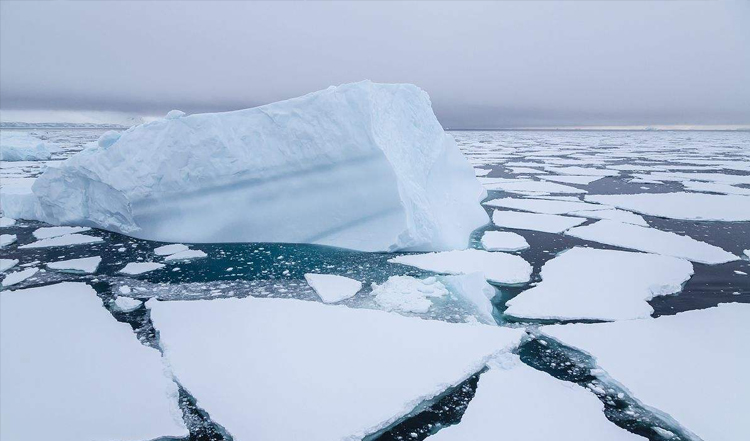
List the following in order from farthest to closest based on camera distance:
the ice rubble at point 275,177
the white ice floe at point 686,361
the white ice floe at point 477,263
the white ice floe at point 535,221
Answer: the white ice floe at point 535,221, the ice rubble at point 275,177, the white ice floe at point 477,263, the white ice floe at point 686,361

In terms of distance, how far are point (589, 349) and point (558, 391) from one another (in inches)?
18.2

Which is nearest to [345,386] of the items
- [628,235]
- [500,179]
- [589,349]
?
[589,349]

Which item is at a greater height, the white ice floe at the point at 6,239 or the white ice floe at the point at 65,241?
the white ice floe at the point at 6,239

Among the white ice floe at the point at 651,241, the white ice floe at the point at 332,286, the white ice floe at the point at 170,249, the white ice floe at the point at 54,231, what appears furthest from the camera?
the white ice floe at the point at 54,231

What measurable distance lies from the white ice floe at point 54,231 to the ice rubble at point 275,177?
649 mm

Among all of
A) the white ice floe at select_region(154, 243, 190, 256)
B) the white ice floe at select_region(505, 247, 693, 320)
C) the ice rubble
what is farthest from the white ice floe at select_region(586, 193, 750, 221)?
Result: the white ice floe at select_region(154, 243, 190, 256)

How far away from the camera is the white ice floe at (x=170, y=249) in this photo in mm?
4039

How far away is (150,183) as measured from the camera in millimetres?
4336

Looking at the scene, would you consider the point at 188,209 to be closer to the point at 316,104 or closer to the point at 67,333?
the point at 316,104

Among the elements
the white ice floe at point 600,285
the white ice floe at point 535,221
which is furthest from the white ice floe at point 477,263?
the white ice floe at point 535,221

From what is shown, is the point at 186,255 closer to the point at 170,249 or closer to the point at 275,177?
the point at 170,249

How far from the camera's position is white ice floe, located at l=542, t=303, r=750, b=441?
175 cm

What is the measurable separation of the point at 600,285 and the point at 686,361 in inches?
41.2

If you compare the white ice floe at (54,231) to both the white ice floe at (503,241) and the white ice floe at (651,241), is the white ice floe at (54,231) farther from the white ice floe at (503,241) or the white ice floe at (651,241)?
the white ice floe at (651,241)
